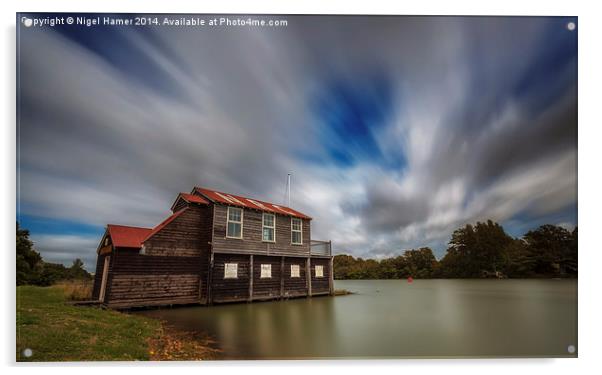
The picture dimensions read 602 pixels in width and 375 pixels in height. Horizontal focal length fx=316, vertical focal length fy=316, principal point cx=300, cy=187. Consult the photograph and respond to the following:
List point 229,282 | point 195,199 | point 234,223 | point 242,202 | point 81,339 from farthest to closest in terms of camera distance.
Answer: point 234,223 → point 242,202 → point 229,282 → point 195,199 → point 81,339

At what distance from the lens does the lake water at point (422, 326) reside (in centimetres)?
471

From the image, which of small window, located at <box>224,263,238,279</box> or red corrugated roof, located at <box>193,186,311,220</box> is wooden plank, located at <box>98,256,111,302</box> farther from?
small window, located at <box>224,263,238,279</box>

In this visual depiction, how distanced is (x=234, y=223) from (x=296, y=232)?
2.74 meters

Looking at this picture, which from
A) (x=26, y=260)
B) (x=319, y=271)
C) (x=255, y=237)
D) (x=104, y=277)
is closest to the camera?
(x=26, y=260)

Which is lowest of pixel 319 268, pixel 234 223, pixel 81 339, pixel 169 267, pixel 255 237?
pixel 319 268

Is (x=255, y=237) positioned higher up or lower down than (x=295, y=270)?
higher up

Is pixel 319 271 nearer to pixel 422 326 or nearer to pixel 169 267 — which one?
pixel 169 267

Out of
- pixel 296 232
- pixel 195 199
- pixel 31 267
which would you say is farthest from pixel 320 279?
pixel 31 267

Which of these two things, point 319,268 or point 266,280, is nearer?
point 266,280

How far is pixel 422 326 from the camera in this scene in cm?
586

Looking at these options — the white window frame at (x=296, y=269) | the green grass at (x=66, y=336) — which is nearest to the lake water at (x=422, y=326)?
the green grass at (x=66, y=336)

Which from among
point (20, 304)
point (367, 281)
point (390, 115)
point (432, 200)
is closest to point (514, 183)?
point (432, 200)

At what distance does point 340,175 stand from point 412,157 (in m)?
1.51
